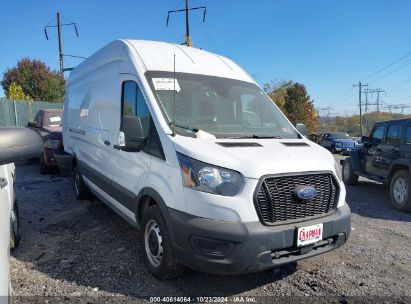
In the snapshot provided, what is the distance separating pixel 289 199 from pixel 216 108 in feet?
4.82

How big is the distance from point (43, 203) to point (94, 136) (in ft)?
7.39

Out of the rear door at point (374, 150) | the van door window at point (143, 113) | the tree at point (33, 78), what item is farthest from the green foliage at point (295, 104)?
the van door window at point (143, 113)

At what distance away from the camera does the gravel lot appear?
350cm

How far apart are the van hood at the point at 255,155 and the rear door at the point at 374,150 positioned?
5529 millimetres

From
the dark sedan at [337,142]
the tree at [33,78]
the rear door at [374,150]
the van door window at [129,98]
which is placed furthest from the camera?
→ the tree at [33,78]

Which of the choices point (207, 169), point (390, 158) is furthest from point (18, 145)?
point (390, 158)

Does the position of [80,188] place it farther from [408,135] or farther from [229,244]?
[408,135]

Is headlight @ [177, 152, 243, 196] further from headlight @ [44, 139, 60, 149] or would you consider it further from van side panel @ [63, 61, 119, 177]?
headlight @ [44, 139, 60, 149]

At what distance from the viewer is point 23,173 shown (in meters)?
10.2

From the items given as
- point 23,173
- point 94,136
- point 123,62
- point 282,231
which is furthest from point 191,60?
point 23,173

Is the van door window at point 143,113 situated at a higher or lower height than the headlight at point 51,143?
higher

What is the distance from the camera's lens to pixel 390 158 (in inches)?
313

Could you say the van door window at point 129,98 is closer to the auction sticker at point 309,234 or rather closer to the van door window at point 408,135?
the auction sticker at point 309,234

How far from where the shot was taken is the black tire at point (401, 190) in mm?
7023
